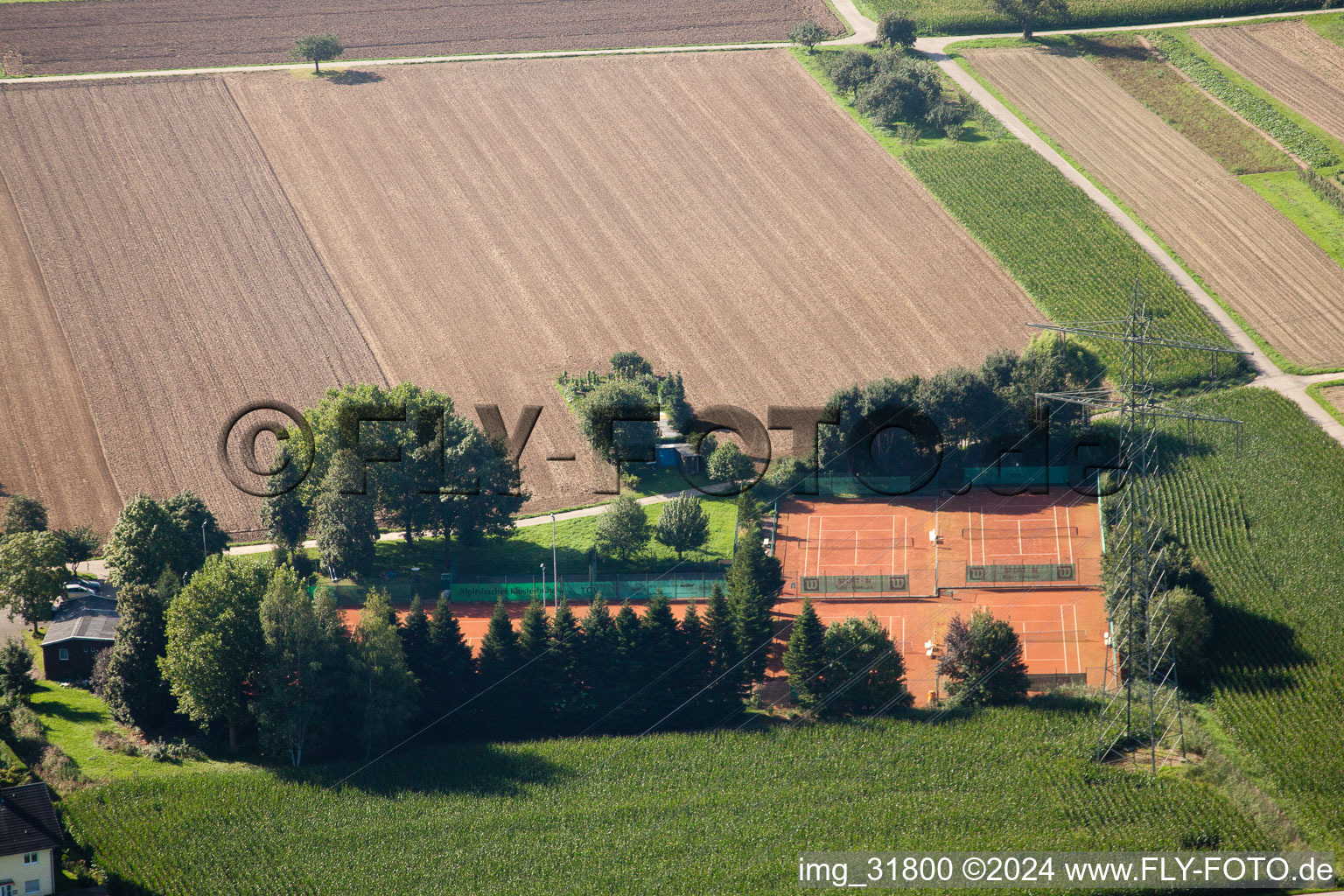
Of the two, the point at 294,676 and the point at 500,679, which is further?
the point at 500,679

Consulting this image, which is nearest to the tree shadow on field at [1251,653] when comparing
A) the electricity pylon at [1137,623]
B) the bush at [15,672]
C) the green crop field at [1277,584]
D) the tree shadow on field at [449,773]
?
the green crop field at [1277,584]

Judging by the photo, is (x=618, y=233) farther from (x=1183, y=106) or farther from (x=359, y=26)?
(x=1183, y=106)

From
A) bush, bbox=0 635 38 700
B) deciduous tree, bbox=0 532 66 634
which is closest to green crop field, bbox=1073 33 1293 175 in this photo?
deciduous tree, bbox=0 532 66 634

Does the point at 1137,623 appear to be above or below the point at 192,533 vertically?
below

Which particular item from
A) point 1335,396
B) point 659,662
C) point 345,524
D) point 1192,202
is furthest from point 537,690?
point 1192,202

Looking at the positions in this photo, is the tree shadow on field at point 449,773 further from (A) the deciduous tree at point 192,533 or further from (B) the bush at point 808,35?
(B) the bush at point 808,35

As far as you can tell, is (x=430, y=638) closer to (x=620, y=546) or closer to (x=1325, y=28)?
(x=620, y=546)

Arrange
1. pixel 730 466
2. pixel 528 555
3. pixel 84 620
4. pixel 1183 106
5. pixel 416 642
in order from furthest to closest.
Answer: pixel 1183 106, pixel 730 466, pixel 528 555, pixel 84 620, pixel 416 642
